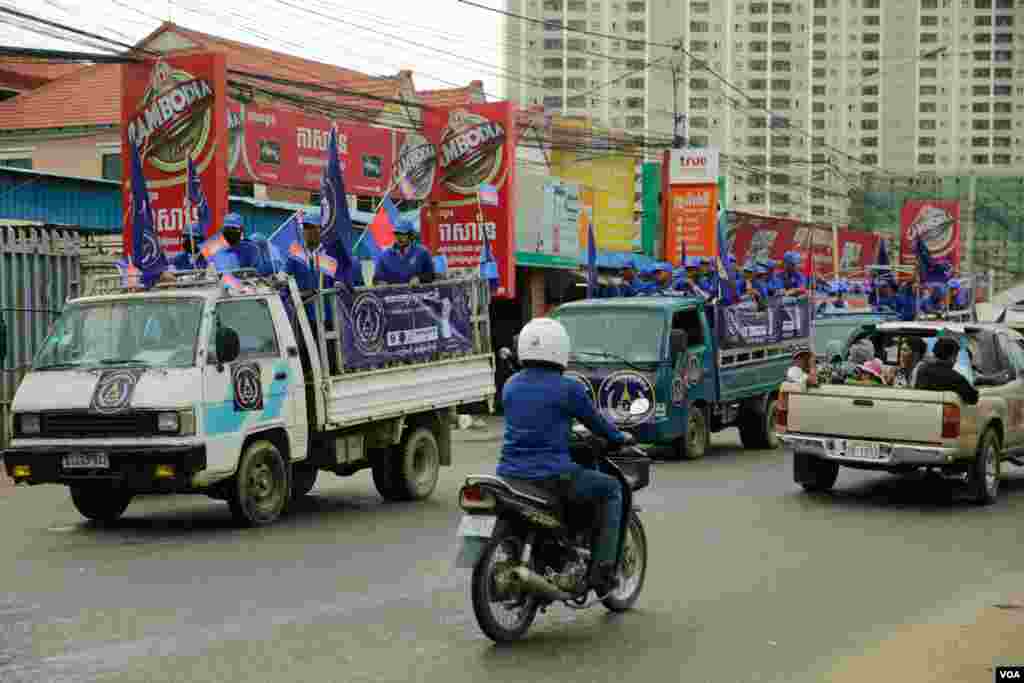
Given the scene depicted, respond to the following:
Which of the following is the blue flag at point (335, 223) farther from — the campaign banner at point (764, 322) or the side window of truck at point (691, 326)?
the campaign banner at point (764, 322)

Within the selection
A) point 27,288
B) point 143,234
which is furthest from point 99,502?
point 27,288

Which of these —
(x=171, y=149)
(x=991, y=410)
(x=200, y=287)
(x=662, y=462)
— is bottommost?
(x=662, y=462)

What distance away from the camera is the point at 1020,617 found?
28.5 ft

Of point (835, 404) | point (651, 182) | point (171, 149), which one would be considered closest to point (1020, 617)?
point (835, 404)

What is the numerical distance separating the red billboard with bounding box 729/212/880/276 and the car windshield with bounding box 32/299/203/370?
3569cm

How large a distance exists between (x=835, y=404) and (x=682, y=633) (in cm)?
680

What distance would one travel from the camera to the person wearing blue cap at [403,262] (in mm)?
15062

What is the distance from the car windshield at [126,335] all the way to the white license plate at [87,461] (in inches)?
31.0

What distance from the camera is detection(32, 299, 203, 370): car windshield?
11914 millimetres

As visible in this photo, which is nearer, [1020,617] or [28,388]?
[1020,617]

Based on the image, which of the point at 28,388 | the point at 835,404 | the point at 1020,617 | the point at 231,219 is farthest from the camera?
Answer: the point at 835,404

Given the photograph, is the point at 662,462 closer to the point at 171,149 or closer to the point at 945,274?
the point at 171,149

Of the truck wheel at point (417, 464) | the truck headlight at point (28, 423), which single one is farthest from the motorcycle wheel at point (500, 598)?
the truck wheel at point (417, 464)

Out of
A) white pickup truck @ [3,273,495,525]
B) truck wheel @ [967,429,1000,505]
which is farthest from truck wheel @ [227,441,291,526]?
truck wheel @ [967,429,1000,505]
